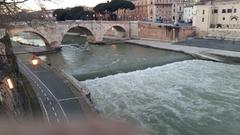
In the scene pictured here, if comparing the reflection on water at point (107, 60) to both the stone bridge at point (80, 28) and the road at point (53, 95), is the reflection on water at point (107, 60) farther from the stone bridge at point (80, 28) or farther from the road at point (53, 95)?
the road at point (53, 95)

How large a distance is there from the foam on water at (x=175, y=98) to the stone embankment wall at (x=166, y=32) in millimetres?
14701

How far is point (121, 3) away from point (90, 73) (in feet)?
91.4

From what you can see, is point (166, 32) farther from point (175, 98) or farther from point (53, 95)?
point (53, 95)

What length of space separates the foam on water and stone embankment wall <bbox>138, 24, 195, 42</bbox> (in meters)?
14.7

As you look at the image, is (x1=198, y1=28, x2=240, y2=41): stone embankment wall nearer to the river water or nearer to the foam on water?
the river water

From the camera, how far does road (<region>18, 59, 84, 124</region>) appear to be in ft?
31.4

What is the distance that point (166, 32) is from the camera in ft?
119

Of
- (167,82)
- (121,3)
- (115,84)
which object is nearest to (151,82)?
(167,82)

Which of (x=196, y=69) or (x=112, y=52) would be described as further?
(x=112, y=52)

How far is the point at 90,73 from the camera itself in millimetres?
19484

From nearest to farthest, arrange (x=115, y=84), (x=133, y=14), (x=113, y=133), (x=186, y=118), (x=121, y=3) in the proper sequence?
1. (x=113, y=133)
2. (x=186, y=118)
3. (x=115, y=84)
4. (x=121, y=3)
5. (x=133, y=14)

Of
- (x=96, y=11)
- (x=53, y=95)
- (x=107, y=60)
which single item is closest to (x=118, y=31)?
(x=96, y=11)

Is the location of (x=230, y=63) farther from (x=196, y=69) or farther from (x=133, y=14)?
(x=133, y=14)

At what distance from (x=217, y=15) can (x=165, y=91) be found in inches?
924
